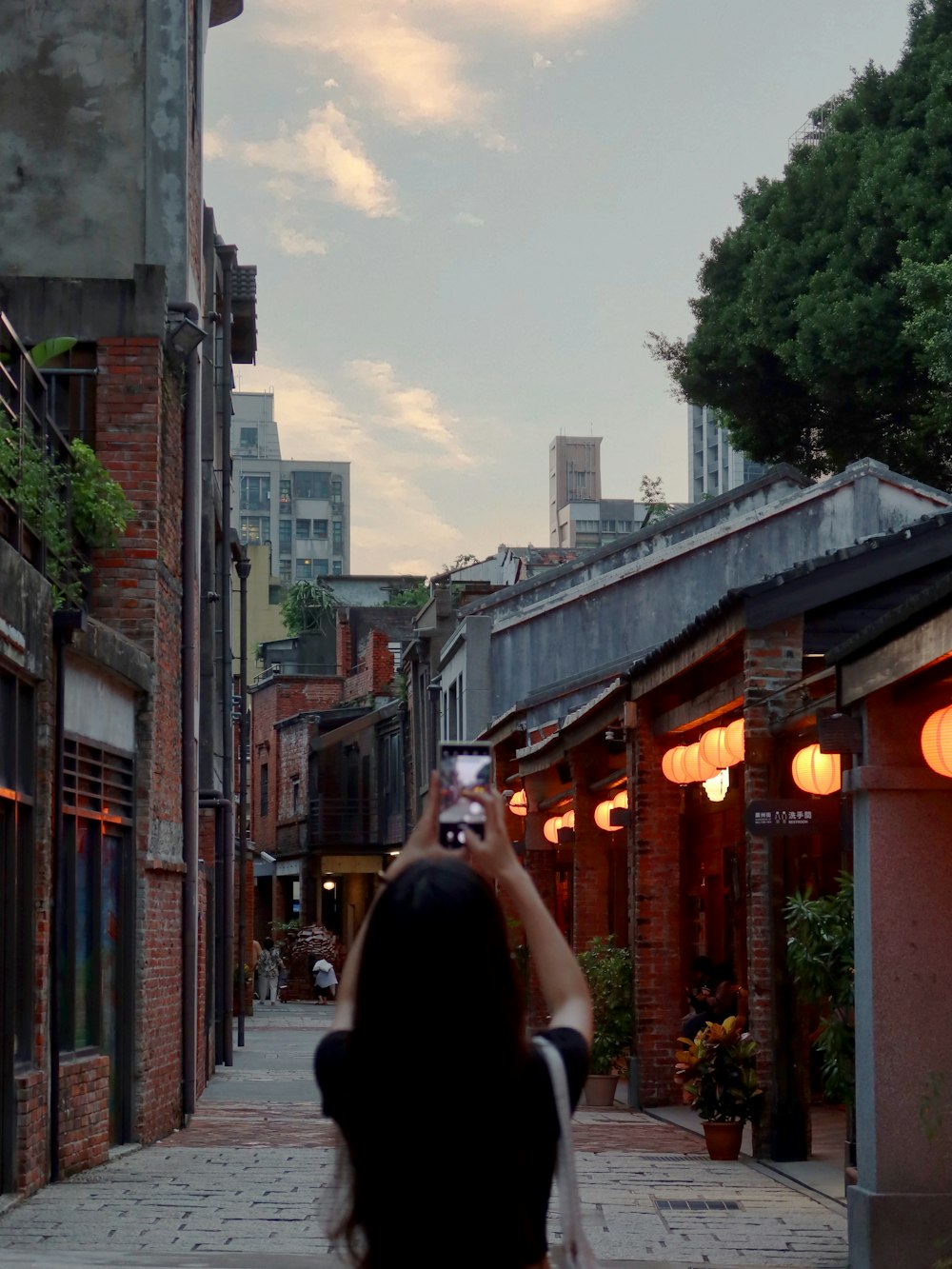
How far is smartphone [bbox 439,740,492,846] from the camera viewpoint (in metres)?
3.17

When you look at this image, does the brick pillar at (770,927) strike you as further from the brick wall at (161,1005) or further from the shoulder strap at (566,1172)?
the shoulder strap at (566,1172)

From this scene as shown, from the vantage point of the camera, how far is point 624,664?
28.6 metres

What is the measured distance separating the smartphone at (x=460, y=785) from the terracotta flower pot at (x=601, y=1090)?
14.9m

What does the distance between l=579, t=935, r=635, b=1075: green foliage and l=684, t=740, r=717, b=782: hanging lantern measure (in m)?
2.61

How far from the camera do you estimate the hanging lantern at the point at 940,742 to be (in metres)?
8.36

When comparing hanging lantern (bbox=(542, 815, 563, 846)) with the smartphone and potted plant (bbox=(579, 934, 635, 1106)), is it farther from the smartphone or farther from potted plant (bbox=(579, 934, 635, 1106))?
the smartphone

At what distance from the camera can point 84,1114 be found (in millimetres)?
12453

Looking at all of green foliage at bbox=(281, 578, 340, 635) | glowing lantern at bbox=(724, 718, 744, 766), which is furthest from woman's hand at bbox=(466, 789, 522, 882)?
green foliage at bbox=(281, 578, 340, 635)

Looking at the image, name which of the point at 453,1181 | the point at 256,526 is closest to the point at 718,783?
the point at 453,1181

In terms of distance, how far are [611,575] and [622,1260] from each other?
20.6m

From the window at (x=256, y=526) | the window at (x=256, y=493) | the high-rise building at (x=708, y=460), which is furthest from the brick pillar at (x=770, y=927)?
the high-rise building at (x=708, y=460)

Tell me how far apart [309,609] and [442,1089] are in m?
60.1

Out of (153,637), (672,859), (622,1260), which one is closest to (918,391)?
(672,859)

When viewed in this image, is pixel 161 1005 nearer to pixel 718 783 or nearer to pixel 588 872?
pixel 718 783
